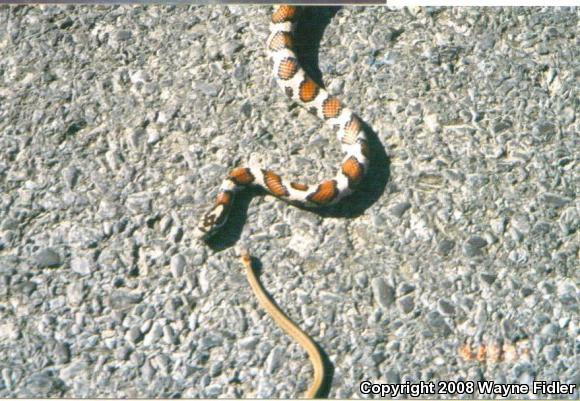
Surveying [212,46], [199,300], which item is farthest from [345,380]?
[212,46]

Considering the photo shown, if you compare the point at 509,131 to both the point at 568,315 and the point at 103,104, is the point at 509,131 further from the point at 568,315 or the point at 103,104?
the point at 103,104

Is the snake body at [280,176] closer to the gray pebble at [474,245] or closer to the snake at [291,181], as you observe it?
the snake at [291,181]

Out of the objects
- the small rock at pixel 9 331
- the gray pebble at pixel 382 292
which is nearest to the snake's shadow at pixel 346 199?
the gray pebble at pixel 382 292

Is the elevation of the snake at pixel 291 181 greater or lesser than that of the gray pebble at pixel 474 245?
greater

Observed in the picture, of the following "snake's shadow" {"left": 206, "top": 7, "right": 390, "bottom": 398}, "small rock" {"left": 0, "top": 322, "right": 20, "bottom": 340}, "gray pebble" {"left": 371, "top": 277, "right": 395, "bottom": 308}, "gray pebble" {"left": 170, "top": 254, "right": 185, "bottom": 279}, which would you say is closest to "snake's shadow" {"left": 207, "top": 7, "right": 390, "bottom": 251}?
"snake's shadow" {"left": 206, "top": 7, "right": 390, "bottom": 398}

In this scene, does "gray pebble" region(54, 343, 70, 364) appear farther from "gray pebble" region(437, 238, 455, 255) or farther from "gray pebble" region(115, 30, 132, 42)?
"gray pebble" region(115, 30, 132, 42)

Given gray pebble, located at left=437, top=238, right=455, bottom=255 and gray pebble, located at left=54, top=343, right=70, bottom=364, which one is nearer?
gray pebble, located at left=54, top=343, right=70, bottom=364

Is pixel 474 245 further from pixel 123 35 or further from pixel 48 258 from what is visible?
pixel 123 35
